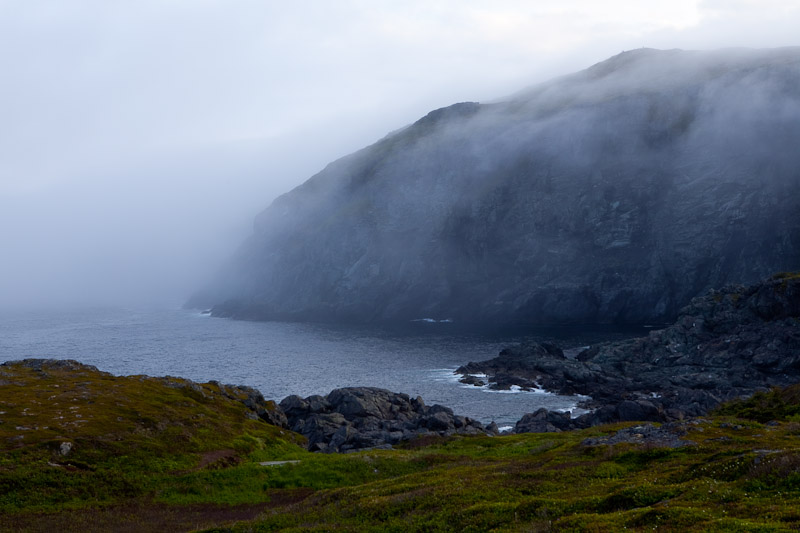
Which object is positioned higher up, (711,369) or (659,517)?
(659,517)

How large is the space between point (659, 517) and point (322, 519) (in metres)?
15.2

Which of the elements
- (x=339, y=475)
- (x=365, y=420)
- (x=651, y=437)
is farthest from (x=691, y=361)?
(x=339, y=475)

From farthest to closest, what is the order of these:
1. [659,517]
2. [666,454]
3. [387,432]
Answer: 1. [387,432]
2. [666,454]
3. [659,517]

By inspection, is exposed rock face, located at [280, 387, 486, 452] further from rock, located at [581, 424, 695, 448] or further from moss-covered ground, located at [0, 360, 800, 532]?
rock, located at [581, 424, 695, 448]

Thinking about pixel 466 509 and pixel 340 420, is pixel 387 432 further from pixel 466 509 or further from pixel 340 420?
pixel 466 509

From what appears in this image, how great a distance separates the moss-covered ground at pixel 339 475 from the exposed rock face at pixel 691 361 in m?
44.9

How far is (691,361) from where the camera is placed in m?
126

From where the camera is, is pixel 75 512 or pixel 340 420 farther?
pixel 340 420

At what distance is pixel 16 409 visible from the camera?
57.4 m

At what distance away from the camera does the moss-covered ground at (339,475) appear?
22484 mm

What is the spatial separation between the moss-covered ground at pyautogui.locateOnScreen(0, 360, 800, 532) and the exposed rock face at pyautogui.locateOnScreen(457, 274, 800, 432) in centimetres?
4489

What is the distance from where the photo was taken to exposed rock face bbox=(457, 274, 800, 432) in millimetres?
106875

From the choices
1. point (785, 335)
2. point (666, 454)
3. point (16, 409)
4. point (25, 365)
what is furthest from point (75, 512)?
point (785, 335)

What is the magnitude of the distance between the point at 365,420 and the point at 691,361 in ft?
245
